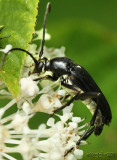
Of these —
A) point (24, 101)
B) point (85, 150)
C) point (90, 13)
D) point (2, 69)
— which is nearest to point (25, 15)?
point (2, 69)

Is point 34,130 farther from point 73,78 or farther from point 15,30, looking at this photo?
point 15,30

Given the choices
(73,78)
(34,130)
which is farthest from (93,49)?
(34,130)

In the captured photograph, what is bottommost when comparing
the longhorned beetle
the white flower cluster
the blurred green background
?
the white flower cluster

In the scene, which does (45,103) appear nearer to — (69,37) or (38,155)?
(38,155)

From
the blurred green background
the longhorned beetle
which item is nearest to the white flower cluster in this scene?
the longhorned beetle

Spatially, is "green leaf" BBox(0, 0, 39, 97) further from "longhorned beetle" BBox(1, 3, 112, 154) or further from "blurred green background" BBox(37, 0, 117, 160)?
"blurred green background" BBox(37, 0, 117, 160)

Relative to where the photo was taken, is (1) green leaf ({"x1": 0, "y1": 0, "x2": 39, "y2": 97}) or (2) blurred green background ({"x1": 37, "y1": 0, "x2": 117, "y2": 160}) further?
(2) blurred green background ({"x1": 37, "y1": 0, "x2": 117, "y2": 160})
